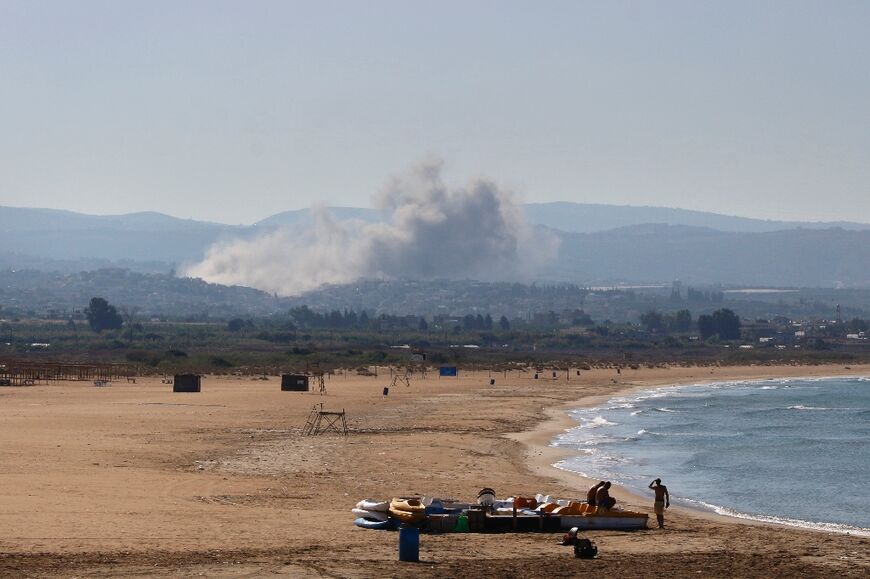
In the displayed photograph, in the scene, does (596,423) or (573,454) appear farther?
(596,423)

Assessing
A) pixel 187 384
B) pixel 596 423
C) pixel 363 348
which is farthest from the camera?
pixel 363 348

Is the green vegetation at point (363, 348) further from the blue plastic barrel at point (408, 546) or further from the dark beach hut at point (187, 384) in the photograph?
the blue plastic barrel at point (408, 546)

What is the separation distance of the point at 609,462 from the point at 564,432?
10.2m

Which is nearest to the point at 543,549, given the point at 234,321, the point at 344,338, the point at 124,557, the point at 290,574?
the point at 290,574

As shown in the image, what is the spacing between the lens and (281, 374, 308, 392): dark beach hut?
6888 centimetres

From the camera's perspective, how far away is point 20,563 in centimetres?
1838

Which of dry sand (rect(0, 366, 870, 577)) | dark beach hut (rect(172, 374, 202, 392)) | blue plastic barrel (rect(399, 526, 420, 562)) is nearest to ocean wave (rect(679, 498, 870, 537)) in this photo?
dry sand (rect(0, 366, 870, 577))

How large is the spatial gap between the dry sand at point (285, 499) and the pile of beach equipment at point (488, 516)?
0.34m

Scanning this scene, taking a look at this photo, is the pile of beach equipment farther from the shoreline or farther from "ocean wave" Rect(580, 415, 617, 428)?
"ocean wave" Rect(580, 415, 617, 428)

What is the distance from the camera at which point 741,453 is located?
143 feet

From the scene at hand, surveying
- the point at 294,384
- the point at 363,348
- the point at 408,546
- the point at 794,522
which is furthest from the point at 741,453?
the point at 363,348

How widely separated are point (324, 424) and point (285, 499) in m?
20.5

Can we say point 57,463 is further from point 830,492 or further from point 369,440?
point 830,492

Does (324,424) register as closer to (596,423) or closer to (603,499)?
(596,423)
